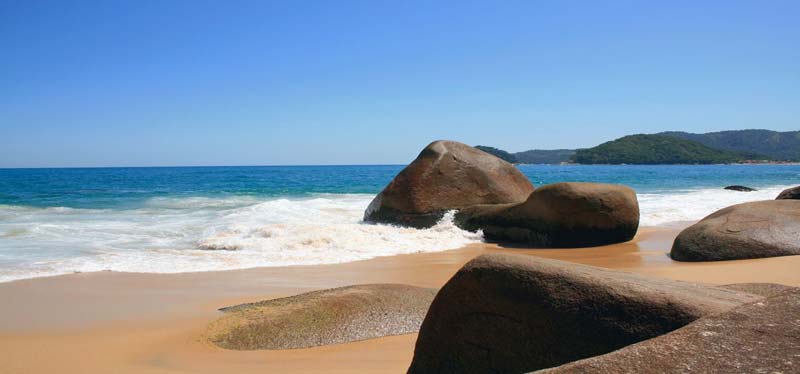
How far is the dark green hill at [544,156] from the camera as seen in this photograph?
13938 centimetres

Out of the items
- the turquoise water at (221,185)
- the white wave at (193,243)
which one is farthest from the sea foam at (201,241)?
the turquoise water at (221,185)

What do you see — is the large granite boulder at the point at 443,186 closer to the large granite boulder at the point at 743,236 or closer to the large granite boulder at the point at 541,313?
the large granite boulder at the point at 743,236

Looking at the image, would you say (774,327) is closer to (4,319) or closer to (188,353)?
(188,353)

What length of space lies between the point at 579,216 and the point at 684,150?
110 metres

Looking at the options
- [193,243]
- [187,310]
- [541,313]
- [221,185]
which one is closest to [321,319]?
[187,310]

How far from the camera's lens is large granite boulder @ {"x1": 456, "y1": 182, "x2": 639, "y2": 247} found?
10320 mm

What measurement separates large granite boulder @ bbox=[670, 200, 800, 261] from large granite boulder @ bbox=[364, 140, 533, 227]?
459 cm

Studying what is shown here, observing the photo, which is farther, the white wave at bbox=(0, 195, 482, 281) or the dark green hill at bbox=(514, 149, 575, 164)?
the dark green hill at bbox=(514, 149, 575, 164)

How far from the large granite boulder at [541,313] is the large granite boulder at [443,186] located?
9.27m

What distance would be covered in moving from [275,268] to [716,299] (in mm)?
6304

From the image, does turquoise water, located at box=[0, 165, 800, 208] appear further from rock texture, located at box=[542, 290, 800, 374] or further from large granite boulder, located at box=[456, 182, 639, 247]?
rock texture, located at box=[542, 290, 800, 374]

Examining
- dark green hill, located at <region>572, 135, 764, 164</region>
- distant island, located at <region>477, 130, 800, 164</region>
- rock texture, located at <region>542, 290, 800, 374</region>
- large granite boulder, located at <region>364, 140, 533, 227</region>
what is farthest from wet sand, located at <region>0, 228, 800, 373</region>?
dark green hill, located at <region>572, 135, 764, 164</region>

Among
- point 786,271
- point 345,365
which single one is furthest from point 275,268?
point 786,271

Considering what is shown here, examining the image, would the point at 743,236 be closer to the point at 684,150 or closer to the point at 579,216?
the point at 579,216
